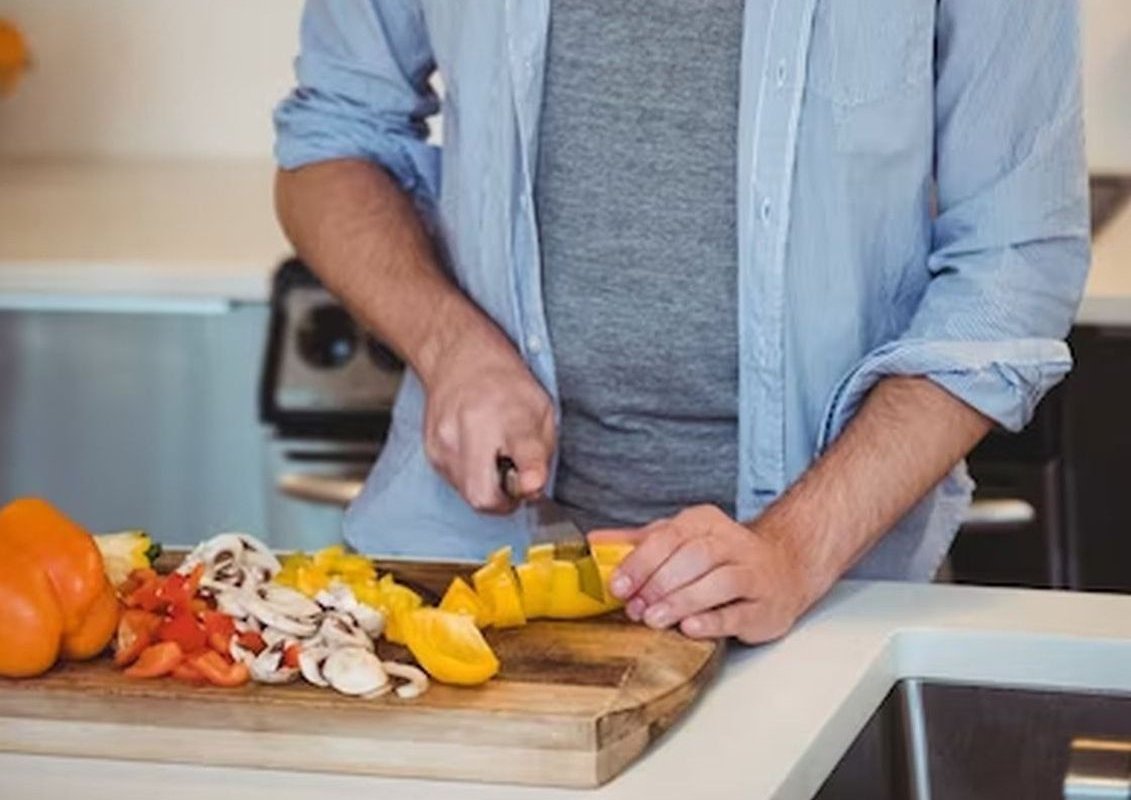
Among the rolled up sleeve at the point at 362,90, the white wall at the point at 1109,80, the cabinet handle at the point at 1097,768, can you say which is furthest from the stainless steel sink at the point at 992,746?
the white wall at the point at 1109,80

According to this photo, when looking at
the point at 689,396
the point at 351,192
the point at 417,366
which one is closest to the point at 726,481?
the point at 689,396

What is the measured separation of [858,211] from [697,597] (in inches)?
14.1

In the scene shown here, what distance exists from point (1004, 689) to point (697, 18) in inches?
20.6

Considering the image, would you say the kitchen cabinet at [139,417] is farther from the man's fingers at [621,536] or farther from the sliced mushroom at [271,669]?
the sliced mushroom at [271,669]

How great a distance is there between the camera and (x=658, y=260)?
1857 millimetres

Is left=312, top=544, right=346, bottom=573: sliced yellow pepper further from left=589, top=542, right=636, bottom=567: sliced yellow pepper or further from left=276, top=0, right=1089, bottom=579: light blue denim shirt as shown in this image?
left=276, top=0, right=1089, bottom=579: light blue denim shirt

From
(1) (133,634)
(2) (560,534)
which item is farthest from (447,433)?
(1) (133,634)

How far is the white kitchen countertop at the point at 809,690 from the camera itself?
139cm

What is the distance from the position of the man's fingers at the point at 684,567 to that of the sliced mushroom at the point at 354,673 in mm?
197

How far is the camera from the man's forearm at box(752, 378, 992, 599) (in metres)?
1.68

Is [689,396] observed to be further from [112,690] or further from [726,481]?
[112,690]

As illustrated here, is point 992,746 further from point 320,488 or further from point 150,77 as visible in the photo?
point 150,77

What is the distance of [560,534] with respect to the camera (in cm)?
172

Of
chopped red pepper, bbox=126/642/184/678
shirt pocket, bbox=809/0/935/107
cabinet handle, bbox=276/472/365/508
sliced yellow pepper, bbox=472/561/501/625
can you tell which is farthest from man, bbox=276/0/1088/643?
cabinet handle, bbox=276/472/365/508
